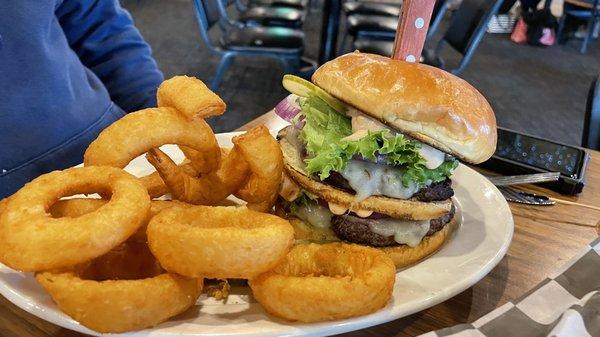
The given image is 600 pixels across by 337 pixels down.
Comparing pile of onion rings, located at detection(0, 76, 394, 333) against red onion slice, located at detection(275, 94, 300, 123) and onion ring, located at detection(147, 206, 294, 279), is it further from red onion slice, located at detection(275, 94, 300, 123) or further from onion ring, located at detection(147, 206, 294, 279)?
red onion slice, located at detection(275, 94, 300, 123)

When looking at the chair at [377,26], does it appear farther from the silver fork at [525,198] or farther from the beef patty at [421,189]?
the beef patty at [421,189]

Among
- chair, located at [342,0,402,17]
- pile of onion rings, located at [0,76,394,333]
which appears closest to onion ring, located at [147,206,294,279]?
pile of onion rings, located at [0,76,394,333]

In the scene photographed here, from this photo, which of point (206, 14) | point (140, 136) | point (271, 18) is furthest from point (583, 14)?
point (140, 136)

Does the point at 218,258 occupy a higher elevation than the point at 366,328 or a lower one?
higher

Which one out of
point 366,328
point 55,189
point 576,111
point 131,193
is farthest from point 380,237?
point 576,111

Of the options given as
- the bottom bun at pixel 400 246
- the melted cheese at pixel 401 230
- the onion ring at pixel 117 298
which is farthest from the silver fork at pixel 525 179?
the onion ring at pixel 117 298

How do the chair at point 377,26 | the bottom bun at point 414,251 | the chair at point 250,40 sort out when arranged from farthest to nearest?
the chair at point 377,26 → the chair at point 250,40 → the bottom bun at point 414,251

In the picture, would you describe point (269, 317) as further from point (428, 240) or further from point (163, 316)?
point (428, 240)
